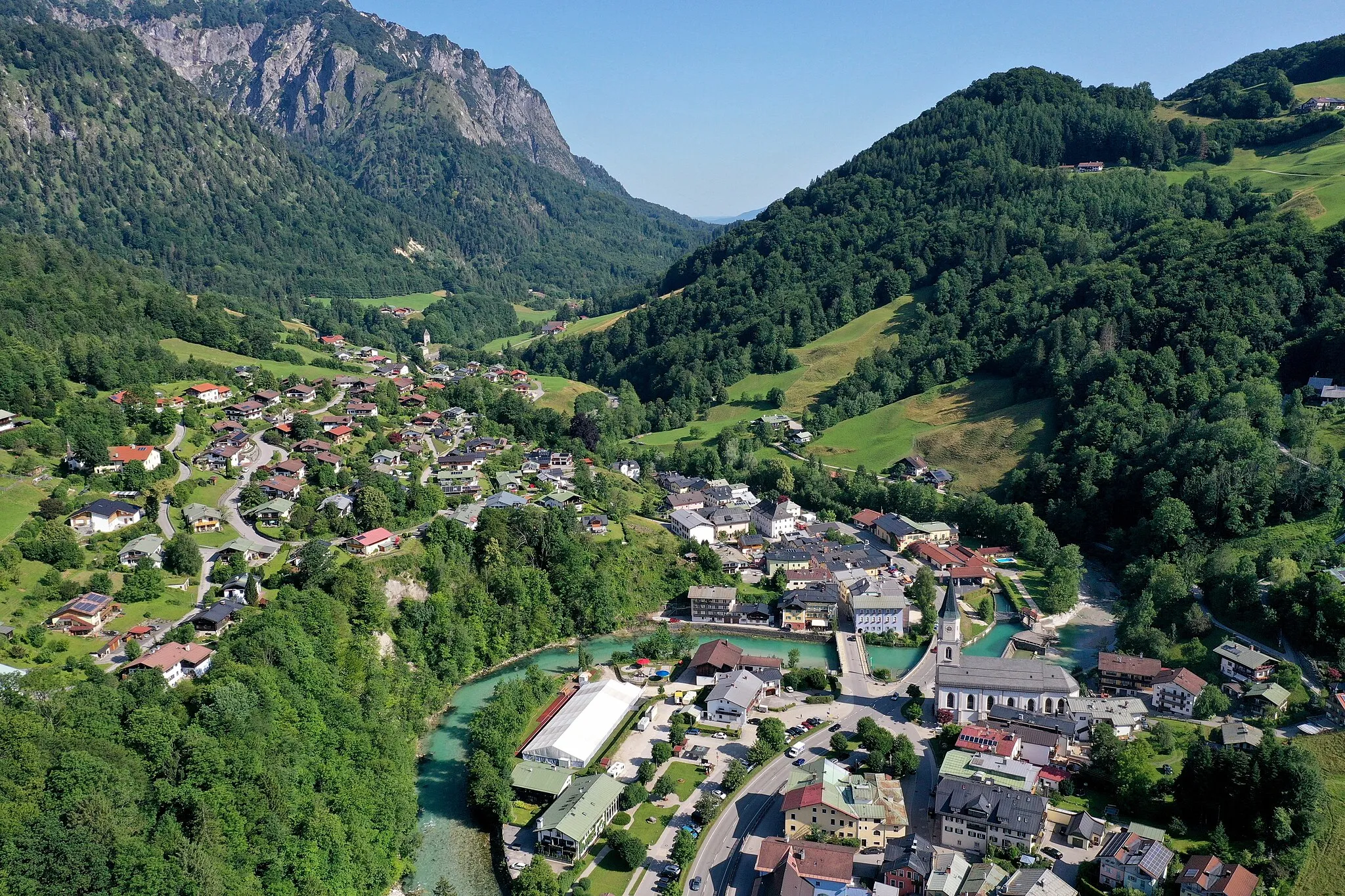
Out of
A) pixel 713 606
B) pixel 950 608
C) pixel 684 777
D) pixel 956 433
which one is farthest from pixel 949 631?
pixel 956 433

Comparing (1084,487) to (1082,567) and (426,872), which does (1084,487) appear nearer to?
(1082,567)

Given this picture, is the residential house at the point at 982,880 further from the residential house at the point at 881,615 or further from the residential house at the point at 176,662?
the residential house at the point at 176,662

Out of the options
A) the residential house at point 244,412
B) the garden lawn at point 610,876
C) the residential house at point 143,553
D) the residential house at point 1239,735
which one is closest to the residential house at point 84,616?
the residential house at point 143,553

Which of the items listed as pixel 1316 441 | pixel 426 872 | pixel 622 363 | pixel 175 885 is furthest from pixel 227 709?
pixel 622 363

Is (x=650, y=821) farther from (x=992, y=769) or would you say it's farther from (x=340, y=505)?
(x=340, y=505)

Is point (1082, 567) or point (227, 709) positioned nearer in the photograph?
point (227, 709)

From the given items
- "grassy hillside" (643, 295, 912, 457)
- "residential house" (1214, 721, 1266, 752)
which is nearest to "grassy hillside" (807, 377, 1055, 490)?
"grassy hillside" (643, 295, 912, 457)
